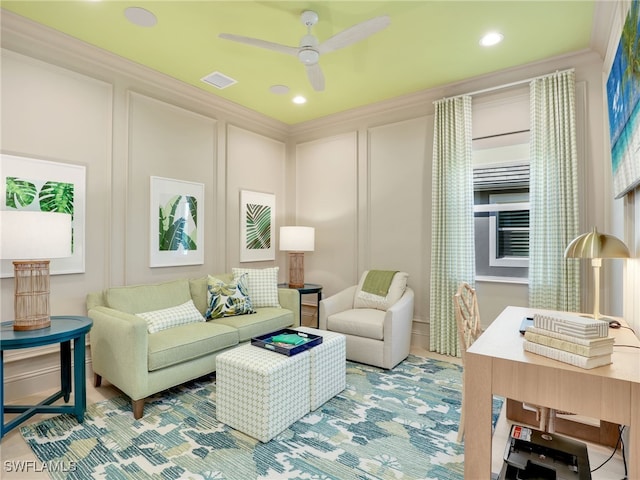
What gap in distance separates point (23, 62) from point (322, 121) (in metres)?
3.20

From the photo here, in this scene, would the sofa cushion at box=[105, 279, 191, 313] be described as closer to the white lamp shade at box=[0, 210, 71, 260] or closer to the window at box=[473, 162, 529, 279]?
the white lamp shade at box=[0, 210, 71, 260]

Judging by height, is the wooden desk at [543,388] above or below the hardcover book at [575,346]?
below

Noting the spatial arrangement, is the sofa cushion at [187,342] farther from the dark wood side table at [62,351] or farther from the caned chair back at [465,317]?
the caned chair back at [465,317]

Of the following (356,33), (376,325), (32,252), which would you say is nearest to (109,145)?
(32,252)

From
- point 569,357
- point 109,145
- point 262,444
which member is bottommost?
point 262,444

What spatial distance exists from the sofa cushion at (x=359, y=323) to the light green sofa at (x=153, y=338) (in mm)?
578

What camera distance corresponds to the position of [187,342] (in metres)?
2.69

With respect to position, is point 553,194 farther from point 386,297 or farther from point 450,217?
point 386,297

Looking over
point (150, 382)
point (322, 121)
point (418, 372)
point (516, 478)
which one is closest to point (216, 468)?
point (150, 382)

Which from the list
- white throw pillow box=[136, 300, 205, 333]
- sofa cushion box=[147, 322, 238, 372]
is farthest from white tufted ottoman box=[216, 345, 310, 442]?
white throw pillow box=[136, 300, 205, 333]

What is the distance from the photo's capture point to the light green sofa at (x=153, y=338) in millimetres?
2391

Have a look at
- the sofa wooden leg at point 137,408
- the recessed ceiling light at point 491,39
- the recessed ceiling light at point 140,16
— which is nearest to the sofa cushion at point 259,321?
the sofa wooden leg at point 137,408

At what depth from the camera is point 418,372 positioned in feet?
10.6

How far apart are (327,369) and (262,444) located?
0.72 meters
